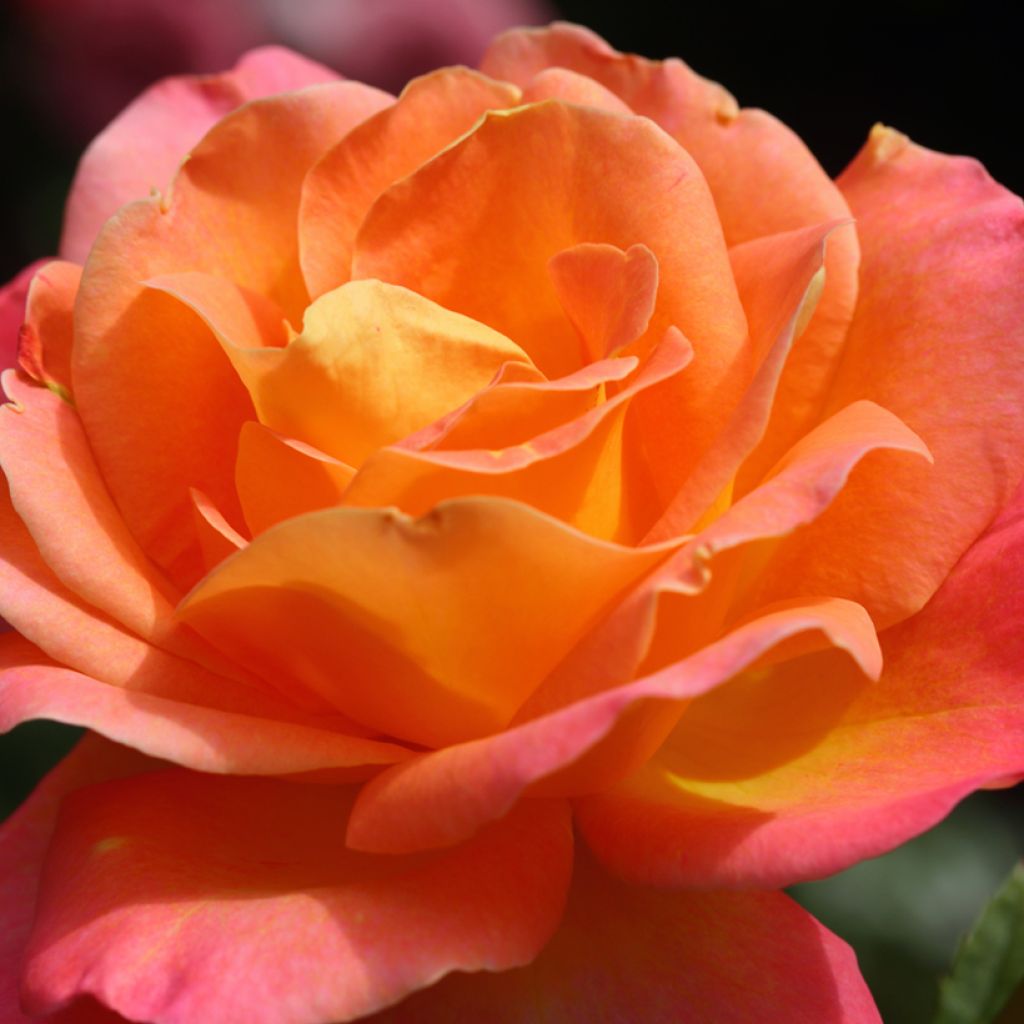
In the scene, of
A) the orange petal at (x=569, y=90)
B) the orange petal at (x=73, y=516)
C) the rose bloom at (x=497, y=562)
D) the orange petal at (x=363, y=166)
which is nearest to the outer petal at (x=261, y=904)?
the rose bloom at (x=497, y=562)

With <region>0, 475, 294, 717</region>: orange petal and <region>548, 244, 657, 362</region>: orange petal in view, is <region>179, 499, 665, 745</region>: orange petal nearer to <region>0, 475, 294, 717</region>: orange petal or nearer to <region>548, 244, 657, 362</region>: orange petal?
<region>0, 475, 294, 717</region>: orange petal

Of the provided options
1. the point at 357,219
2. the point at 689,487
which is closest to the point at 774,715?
the point at 689,487

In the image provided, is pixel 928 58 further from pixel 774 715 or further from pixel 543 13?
pixel 774 715

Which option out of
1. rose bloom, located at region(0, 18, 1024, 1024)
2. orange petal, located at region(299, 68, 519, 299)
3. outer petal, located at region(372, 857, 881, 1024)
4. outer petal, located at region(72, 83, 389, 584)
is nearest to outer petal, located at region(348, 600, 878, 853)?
rose bloom, located at region(0, 18, 1024, 1024)

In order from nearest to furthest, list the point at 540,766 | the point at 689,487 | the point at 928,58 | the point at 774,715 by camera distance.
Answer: the point at 540,766, the point at 689,487, the point at 774,715, the point at 928,58

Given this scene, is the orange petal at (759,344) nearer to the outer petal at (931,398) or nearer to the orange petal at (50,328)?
the outer petal at (931,398)
